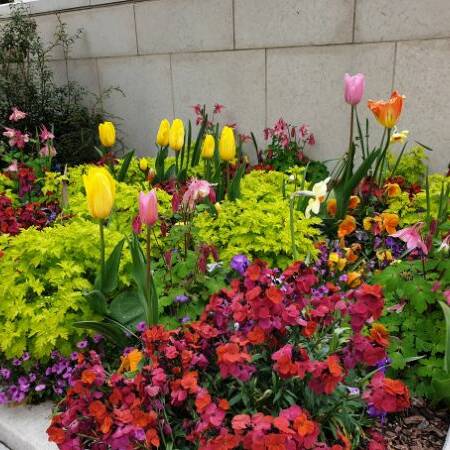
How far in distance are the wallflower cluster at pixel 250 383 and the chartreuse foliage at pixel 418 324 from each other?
11.4 inches

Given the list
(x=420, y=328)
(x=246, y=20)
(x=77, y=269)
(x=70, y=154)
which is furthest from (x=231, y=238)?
(x=70, y=154)

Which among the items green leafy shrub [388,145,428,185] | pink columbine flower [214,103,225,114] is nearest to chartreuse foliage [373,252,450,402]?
green leafy shrub [388,145,428,185]

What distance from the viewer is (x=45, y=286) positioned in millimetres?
2197

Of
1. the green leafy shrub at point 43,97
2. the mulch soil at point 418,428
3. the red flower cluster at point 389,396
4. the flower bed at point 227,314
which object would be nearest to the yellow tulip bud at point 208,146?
the flower bed at point 227,314

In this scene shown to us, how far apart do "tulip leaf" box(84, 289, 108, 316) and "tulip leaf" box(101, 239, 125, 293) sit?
2.4 inches

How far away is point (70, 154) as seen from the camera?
17.4 feet

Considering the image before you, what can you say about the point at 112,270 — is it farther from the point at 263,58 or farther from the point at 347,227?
the point at 263,58

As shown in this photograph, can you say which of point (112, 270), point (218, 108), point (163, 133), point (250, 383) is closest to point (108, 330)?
point (112, 270)

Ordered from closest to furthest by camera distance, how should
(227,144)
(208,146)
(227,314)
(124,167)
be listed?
(227,314) < (227,144) < (208,146) < (124,167)

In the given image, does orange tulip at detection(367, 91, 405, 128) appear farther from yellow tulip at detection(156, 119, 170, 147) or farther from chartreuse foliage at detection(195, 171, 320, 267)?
yellow tulip at detection(156, 119, 170, 147)

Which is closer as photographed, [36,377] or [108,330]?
[108,330]

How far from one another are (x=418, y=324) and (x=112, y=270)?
4.15 feet

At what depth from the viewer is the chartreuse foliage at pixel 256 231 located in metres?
2.40

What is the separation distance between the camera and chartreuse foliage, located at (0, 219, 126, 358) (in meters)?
2.00
